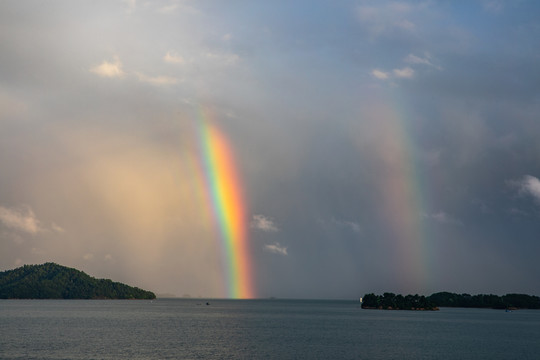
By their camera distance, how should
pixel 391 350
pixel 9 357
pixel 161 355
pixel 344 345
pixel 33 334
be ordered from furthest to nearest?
pixel 33 334
pixel 344 345
pixel 391 350
pixel 161 355
pixel 9 357

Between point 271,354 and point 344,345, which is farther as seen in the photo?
point 344,345

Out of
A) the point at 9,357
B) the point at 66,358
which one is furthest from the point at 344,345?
the point at 9,357

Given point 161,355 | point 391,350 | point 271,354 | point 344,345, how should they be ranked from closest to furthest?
point 161,355, point 271,354, point 391,350, point 344,345

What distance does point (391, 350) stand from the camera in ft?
351

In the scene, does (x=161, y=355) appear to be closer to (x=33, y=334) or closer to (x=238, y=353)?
(x=238, y=353)

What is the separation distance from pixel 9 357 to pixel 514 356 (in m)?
91.6

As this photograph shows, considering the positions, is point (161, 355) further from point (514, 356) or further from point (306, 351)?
point (514, 356)

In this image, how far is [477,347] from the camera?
384 ft

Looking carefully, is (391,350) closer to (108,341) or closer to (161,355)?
(161,355)

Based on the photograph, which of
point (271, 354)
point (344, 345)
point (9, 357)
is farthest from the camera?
point (344, 345)

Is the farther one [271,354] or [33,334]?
[33,334]

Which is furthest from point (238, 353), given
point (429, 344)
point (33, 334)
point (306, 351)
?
point (33, 334)

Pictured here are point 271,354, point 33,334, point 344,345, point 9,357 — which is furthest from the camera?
point 33,334

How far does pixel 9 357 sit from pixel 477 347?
94.8 metres
